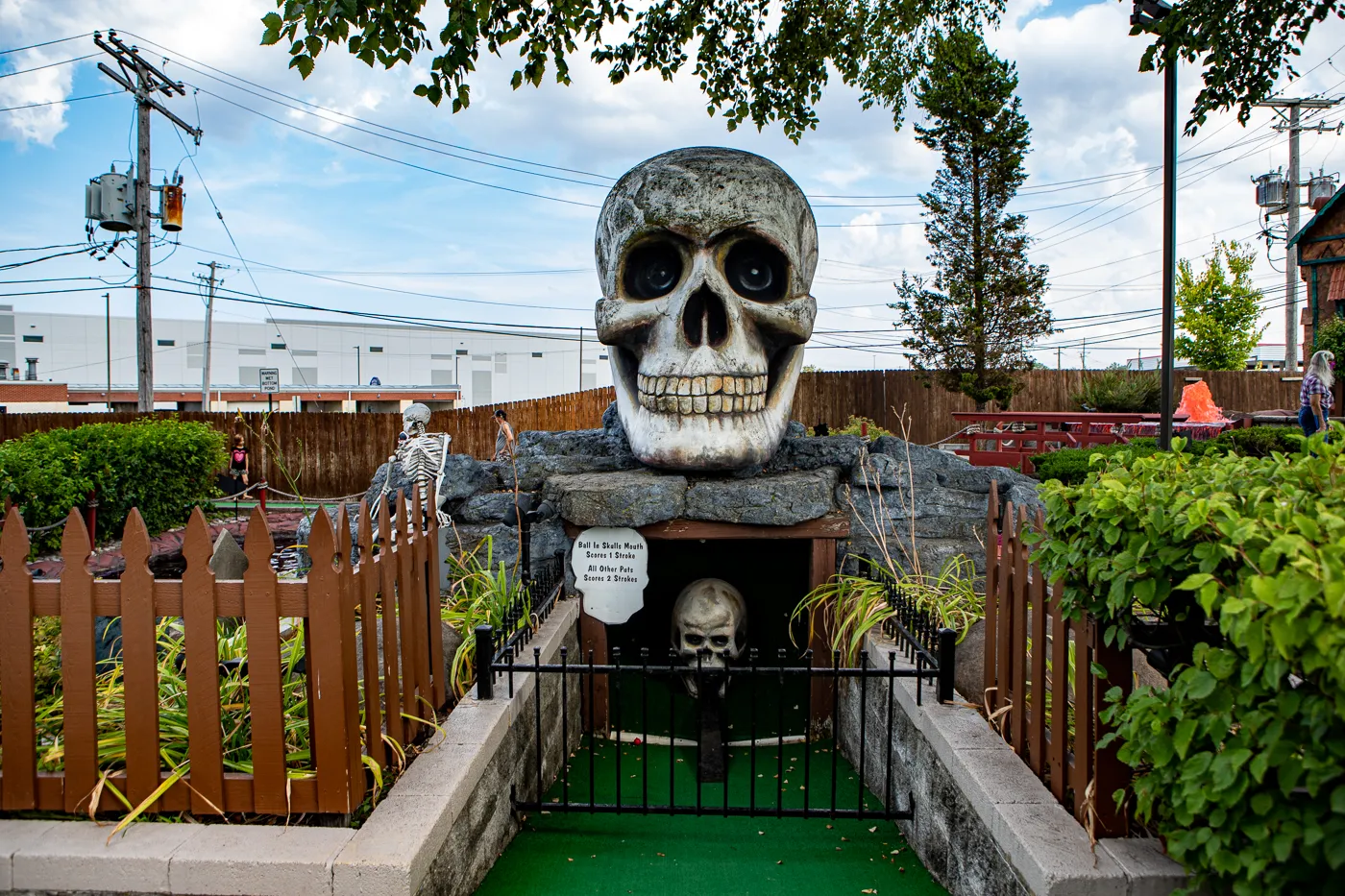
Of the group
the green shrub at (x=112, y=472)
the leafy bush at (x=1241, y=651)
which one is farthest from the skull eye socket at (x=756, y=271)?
the green shrub at (x=112, y=472)

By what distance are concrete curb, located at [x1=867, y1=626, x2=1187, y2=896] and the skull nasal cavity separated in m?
2.44

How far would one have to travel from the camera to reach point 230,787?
2576 millimetres

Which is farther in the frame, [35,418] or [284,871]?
[35,418]

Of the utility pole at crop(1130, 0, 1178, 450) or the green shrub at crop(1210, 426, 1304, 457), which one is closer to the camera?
the utility pole at crop(1130, 0, 1178, 450)

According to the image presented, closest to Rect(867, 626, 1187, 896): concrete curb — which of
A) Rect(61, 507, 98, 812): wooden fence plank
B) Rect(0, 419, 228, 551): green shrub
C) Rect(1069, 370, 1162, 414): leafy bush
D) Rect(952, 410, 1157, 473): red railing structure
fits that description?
Rect(61, 507, 98, 812): wooden fence plank

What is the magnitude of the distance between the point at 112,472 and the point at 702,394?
989 cm

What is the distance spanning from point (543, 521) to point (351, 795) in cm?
288

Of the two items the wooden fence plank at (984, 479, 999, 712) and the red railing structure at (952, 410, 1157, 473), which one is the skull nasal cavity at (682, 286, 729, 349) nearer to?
the wooden fence plank at (984, 479, 999, 712)

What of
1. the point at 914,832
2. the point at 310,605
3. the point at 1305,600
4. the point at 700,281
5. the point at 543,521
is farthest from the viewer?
the point at 543,521

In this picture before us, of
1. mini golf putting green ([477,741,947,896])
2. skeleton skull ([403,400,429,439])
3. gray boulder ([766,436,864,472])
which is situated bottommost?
mini golf putting green ([477,741,947,896])

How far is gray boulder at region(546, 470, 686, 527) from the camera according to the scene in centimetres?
482

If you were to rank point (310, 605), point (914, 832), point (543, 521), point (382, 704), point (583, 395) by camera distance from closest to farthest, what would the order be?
point (310, 605), point (382, 704), point (914, 832), point (543, 521), point (583, 395)

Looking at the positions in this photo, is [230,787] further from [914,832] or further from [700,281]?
[700,281]

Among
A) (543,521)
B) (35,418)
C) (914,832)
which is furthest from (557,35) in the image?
(35,418)
